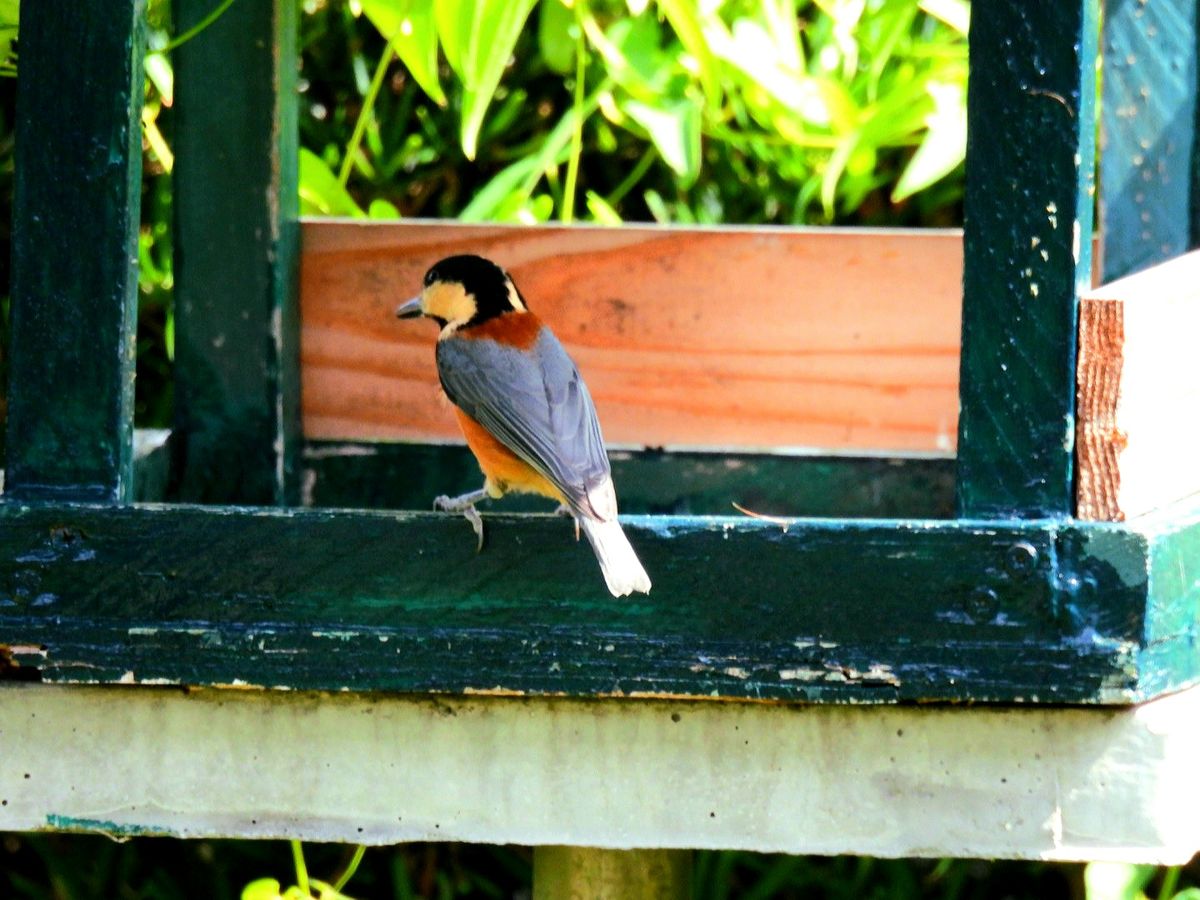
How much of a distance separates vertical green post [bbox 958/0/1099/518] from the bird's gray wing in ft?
1.38

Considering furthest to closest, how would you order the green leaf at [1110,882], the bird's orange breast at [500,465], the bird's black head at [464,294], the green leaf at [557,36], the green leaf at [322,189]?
1. the green leaf at [557,36]
2. the green leaf at [322,189]
3. the bird's black head at [464,294]
4. the bird's orange breast at [500,465]
5. the green leaf at [1110,882]

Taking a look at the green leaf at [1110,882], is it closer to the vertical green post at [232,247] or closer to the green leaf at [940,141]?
the green leaf at [940,141]

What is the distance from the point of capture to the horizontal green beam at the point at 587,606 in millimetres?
1514

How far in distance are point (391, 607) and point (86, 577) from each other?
26cm

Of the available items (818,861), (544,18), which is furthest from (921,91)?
(818,861)

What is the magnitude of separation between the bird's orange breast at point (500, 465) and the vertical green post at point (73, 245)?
0.60 meters

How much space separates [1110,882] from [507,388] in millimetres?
857

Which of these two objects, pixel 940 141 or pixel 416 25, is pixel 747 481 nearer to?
pixel 940 141

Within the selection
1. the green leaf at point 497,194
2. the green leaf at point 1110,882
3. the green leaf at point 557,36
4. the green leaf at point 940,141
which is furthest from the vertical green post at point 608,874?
the green leaf at point 557,36

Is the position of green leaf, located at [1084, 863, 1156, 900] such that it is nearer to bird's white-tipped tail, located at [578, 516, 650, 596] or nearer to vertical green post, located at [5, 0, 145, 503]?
bird's white-tipped tail, located at [578, 516, 650, 596]

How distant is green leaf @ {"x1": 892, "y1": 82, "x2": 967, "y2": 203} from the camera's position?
2.30m

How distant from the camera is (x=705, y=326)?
2.41m

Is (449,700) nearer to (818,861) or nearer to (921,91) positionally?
(921,91)

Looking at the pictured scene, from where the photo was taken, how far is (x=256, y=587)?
1566mm
